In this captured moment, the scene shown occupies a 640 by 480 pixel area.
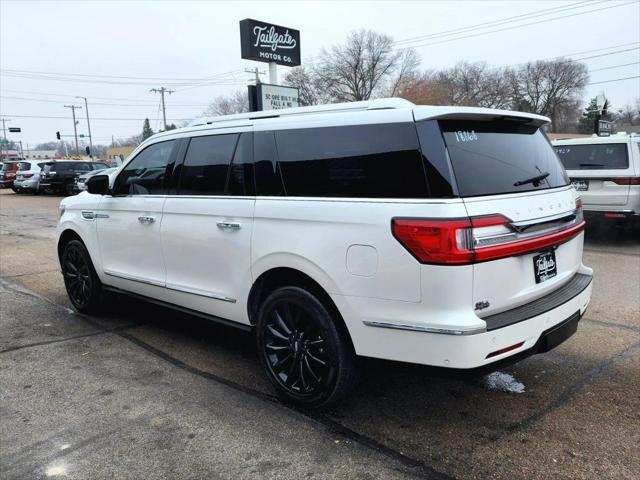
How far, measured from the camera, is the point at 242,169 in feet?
12.1

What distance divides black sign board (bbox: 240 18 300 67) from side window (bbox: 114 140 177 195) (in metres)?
11.3

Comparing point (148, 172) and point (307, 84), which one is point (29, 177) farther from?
point (307, 84)

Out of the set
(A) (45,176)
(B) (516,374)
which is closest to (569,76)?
(A) (45,176)

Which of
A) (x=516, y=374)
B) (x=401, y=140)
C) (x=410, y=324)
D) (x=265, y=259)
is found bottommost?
(x=516, y=374)

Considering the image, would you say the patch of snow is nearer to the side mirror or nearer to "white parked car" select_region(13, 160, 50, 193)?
the side mirror

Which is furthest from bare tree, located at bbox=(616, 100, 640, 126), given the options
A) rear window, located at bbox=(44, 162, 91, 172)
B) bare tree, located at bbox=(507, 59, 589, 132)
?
rear window, located at bbox=(44, 162, 91, 172)

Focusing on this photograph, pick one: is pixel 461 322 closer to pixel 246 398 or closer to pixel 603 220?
pixel 246 398

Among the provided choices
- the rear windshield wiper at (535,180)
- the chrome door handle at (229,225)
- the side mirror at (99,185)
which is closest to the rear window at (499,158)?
the rear windshield wiper at (535,180)

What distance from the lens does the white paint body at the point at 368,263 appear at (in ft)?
8.64

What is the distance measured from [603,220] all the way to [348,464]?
8.05m

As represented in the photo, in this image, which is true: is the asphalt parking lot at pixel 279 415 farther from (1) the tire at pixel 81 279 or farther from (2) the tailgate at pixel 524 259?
(2) the tailgate at pixel 524 259

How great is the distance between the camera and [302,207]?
10.5 ft

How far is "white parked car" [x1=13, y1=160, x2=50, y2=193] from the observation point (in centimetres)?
2706

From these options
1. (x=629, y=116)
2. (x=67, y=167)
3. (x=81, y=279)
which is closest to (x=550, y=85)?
(x=629, y=116)
